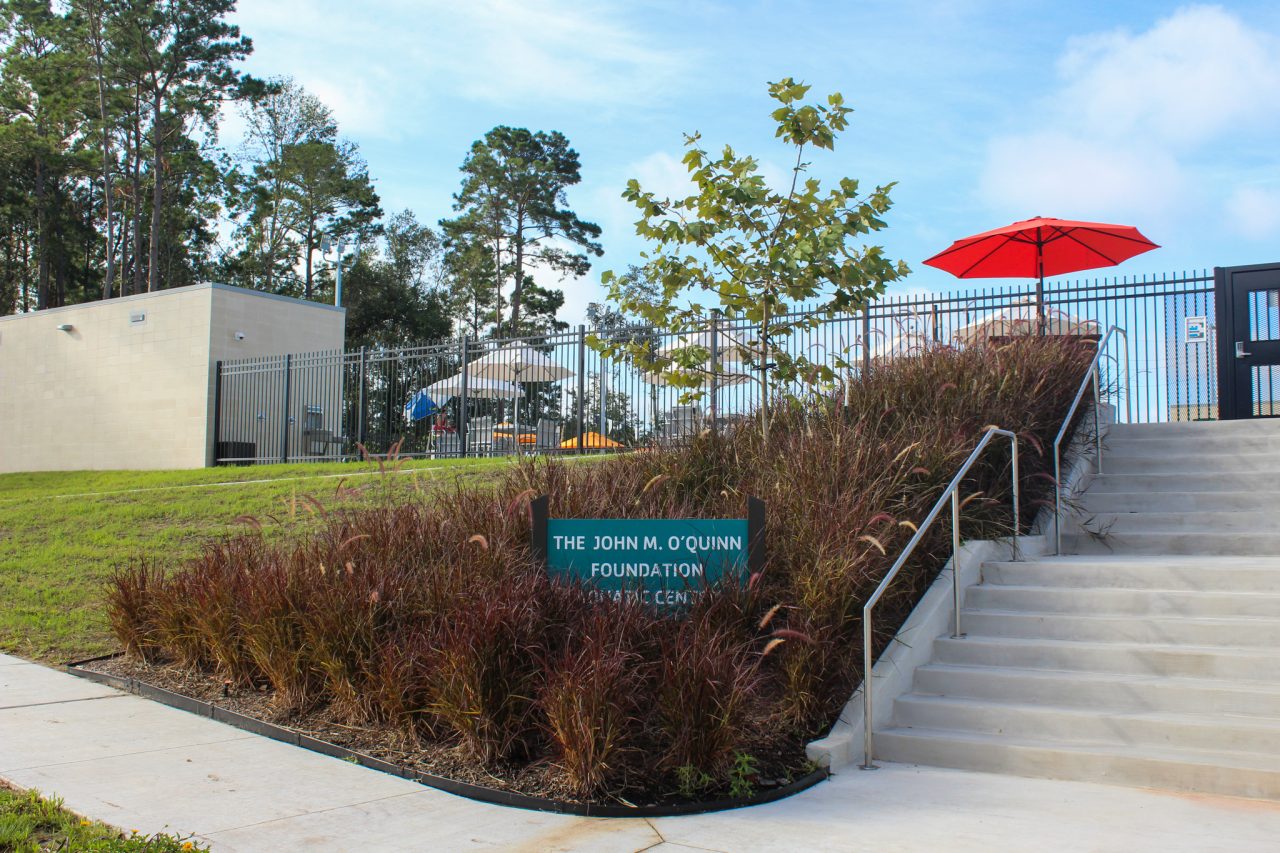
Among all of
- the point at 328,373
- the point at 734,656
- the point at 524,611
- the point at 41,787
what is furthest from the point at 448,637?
the point at 328,373

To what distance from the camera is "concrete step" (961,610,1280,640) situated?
19.7ft

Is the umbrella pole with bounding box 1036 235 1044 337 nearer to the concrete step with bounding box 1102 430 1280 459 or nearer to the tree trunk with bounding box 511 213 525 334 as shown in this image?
the concrete step with bounding box 1102 430 1280 459

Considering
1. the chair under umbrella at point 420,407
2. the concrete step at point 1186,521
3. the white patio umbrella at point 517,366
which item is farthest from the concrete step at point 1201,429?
the chair under umbrella at point 420,407

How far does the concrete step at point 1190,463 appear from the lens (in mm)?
9750

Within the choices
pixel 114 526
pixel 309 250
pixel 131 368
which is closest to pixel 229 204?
pixel 309 250

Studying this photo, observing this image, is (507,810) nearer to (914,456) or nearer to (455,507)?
(455,507)

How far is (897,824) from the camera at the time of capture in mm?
4438

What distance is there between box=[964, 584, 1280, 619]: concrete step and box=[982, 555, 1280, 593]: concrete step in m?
0.17

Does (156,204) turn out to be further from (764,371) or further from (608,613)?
(608,613)

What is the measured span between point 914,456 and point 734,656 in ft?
10.7

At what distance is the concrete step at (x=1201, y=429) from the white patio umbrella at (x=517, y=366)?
8.96m

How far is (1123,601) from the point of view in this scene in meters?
6.57

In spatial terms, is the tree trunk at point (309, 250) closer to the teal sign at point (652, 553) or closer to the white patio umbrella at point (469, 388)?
the white patio umbrella at point (469, 388)

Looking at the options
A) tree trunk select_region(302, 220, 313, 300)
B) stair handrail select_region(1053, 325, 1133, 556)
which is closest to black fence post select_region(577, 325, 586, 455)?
stair handrail select_region(1053, 325, 1133, 556)
